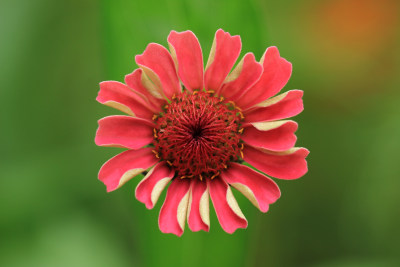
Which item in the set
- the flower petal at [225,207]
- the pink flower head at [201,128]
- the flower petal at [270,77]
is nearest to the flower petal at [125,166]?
the pink flower head at [201,128]

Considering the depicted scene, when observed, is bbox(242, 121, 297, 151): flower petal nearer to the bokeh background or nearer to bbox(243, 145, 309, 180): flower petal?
bbox(243, 145, 309, 180): flower petal

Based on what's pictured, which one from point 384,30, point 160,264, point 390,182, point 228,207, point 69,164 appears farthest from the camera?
point 384,30

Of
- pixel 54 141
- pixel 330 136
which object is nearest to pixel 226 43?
pixel 330 136

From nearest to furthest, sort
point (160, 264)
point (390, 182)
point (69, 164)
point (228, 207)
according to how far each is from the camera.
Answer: point (228, 207), point (160, 264), point (390, 182), point (69, 164)

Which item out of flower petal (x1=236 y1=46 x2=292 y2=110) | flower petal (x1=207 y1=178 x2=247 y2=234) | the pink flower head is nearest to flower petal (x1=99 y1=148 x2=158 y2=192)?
the pink flower head

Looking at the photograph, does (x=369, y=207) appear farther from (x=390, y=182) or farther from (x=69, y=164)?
(x=69, y=164)

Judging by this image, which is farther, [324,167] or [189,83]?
[324,167]

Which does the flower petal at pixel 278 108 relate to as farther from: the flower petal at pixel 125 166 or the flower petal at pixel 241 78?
the flower petal at pixel 125 166
